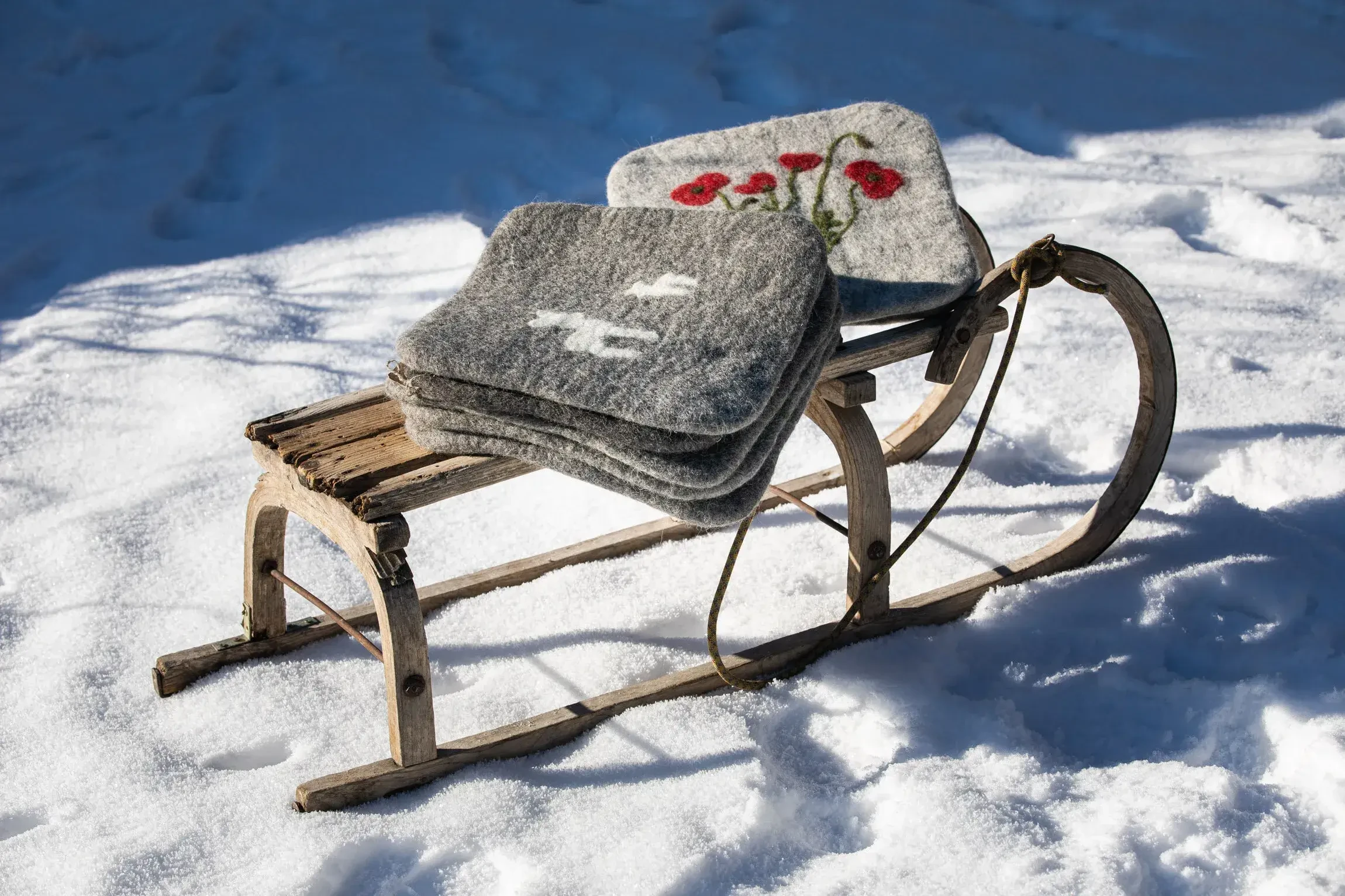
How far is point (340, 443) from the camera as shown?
161cm

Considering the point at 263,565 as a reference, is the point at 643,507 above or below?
below

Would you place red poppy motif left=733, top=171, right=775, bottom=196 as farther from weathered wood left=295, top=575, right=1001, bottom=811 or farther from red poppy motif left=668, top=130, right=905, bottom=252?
weathered wood left=295, top=575, right=1001, bottom=811

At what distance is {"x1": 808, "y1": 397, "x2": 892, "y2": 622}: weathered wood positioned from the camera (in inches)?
69.4

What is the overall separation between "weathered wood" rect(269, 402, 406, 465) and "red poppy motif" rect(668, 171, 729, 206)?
0.54 meters

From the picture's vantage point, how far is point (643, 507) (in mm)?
2240

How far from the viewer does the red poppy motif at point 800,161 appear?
1970mm

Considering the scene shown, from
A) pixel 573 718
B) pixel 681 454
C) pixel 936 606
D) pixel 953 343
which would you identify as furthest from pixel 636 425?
pixel 936 606

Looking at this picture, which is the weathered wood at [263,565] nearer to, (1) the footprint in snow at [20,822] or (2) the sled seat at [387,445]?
(2) the sled seat at [387,445]

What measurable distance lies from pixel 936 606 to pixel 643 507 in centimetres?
57

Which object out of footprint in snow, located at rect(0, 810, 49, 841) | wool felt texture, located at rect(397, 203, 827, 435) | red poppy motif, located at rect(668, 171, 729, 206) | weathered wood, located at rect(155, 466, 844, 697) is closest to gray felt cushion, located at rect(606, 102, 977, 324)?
red poppy motif, located at rect(668, 171, 729, 206)

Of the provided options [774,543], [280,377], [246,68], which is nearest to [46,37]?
[246,68]

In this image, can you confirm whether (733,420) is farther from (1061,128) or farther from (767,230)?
(1061,128)

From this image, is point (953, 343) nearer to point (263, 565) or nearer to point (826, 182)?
point (826, 182)

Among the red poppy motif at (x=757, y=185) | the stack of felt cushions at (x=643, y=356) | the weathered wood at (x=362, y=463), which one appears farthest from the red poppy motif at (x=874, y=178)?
the weathered wood at (x=362, y=463)
